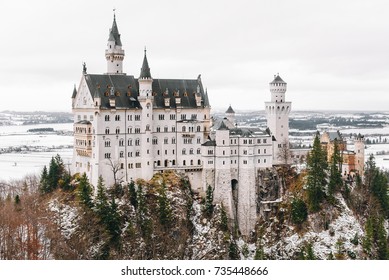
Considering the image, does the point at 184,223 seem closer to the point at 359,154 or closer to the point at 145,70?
the point at 145,70

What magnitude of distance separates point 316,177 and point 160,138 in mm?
15964

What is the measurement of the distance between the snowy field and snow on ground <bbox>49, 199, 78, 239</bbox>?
23987 mm

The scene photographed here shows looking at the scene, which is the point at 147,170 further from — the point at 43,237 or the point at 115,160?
the point at 43,237

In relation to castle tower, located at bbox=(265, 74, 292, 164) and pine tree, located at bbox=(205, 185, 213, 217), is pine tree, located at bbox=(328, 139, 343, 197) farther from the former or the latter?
pine tree, located at bbox=(205, 185, 213, 217)

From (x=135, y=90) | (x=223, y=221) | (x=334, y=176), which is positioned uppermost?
(x=135, y=90)

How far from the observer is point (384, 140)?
465 ft

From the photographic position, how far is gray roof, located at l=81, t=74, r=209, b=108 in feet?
192

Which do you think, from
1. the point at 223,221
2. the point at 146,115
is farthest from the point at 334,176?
the point at 146,115

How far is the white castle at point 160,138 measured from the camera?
57812 millimetres

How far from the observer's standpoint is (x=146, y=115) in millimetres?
59469

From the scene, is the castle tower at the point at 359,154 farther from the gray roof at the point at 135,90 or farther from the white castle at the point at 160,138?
the gray roof at the point at 135,90

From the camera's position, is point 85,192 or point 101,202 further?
point 85,192

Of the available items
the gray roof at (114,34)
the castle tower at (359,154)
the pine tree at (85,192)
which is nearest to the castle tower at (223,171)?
the pine tree at (85,192)
